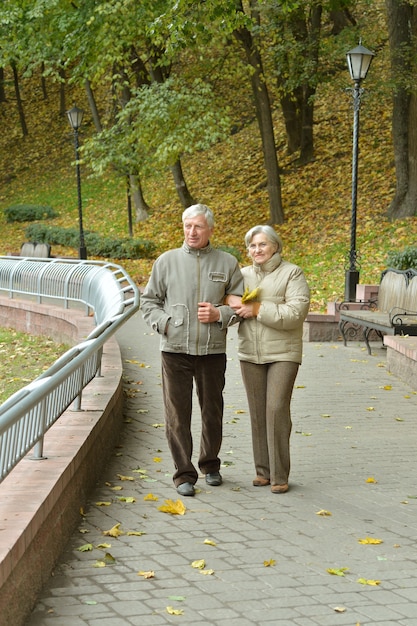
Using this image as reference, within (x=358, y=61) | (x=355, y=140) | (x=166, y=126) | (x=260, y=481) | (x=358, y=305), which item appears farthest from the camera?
(x=166, y=126)

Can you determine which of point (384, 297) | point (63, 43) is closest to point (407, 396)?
point (384, 297)

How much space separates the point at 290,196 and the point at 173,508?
22.2m

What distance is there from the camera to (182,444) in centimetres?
653

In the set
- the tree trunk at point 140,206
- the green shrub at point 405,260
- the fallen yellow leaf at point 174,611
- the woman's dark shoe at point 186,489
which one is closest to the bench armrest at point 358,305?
the green shrub at point 405,260

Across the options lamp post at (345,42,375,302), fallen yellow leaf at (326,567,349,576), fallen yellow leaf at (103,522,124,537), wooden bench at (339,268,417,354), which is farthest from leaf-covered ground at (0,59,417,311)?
fallen yellow leaf at (326,567,349,576)

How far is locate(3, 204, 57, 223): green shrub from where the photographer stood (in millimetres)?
38031

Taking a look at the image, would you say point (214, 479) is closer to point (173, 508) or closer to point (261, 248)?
point (173, 508)

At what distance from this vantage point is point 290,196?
27.8 meters

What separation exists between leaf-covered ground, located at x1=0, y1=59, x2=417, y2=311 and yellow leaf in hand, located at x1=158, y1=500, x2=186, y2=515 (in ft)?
38.4

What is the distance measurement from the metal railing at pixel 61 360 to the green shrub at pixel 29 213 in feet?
63.5

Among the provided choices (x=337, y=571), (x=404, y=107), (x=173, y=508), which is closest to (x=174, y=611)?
(x=337, y=571)

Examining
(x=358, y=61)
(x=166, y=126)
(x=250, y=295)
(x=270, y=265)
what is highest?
(x=358, y=61)

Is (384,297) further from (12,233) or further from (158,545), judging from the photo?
(12,233)

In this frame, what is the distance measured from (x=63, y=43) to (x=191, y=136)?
6110mm
